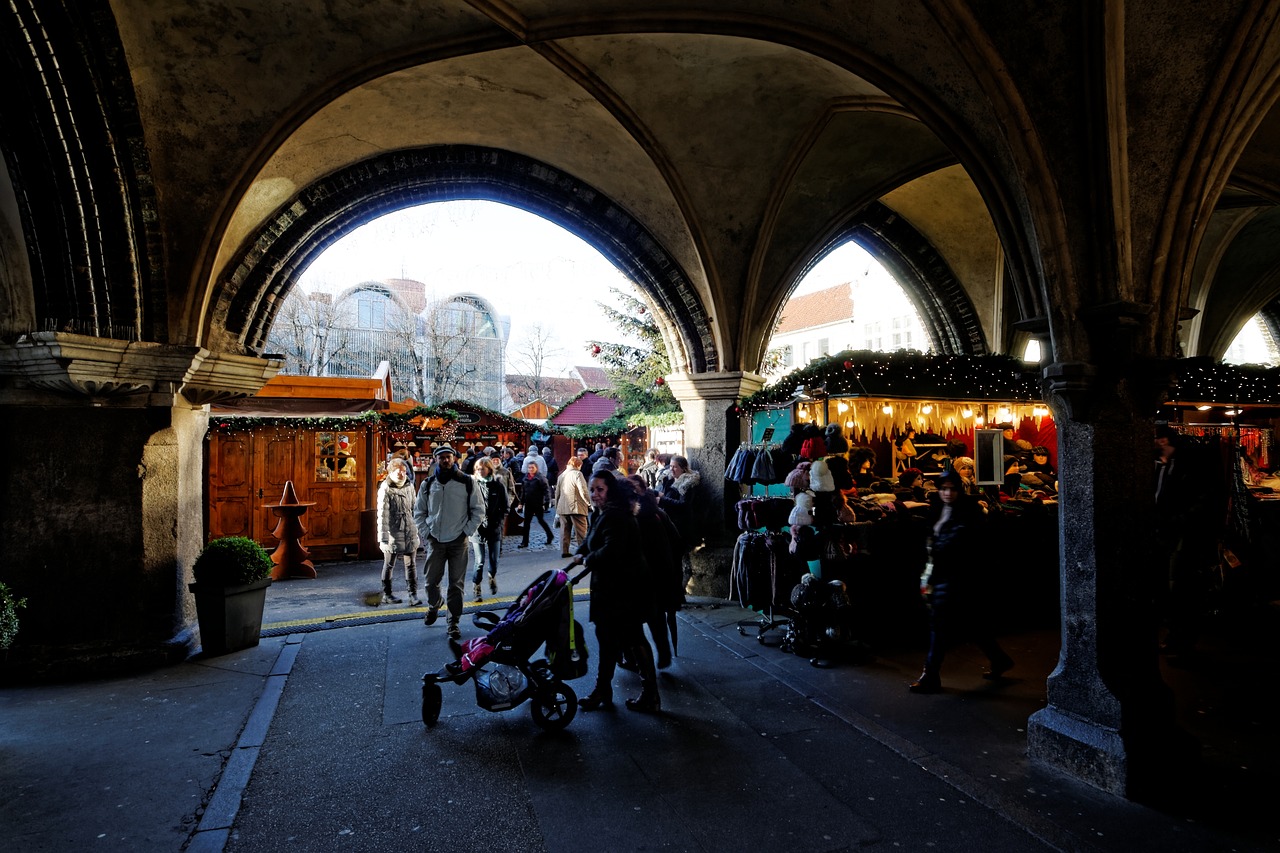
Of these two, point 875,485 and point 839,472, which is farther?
point 875,485

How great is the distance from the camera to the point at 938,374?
7.64 metres

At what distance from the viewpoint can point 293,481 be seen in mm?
10633

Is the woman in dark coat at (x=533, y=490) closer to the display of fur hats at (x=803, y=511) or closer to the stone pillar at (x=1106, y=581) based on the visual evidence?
the display of fur hats at (x=803, y=511)

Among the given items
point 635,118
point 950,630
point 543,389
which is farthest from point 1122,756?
point 543,389

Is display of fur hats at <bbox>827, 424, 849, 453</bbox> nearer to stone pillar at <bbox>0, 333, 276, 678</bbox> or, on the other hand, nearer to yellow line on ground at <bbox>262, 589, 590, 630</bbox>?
yellow line on ground at <bbox>262, 589, 590, 630</bbox>

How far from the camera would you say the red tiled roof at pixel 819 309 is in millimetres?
33044

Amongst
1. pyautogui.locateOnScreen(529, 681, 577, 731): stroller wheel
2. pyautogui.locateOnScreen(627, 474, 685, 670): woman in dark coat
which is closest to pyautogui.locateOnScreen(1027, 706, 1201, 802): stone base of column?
pyautogui.locateOnScreen(627, 474, 685, 670): woman in dark coat

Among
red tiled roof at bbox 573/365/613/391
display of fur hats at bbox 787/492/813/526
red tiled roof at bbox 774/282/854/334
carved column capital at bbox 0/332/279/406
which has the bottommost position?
display of fur hats at bbox 787/492/813/526

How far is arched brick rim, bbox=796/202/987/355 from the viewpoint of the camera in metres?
10.7

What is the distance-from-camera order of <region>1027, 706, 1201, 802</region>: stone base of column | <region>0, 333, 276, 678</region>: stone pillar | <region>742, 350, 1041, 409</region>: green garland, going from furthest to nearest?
<region>742, 350, 1041, 409</region>: green garland
<region>0, 333, 276, 678</region>: stone pillar
<region>1027, 706, 1201, 802</region>: stone base of column

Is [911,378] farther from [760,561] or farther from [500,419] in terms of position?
[500,419]

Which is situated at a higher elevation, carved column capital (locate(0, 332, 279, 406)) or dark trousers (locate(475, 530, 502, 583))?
carved column capital (locate(0, 332, 279, 406))

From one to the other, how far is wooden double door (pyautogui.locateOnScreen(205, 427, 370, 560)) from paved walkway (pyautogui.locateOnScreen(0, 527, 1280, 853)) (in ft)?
17.0

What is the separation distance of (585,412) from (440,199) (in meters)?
17.9
